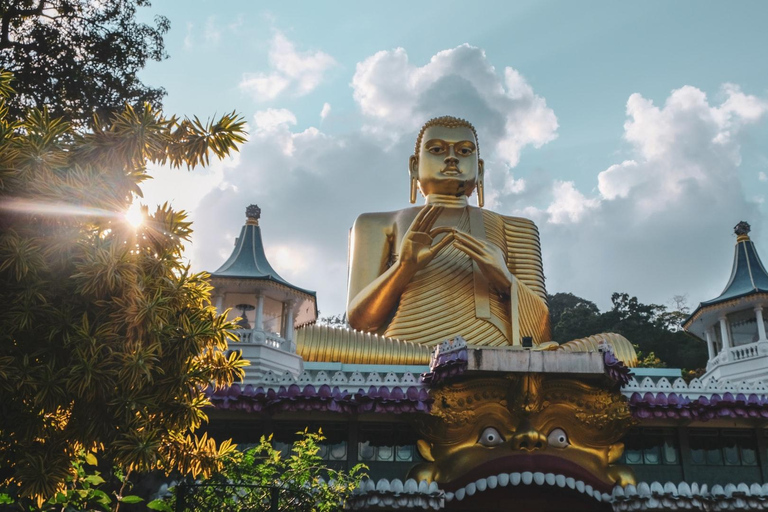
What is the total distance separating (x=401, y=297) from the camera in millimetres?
13820

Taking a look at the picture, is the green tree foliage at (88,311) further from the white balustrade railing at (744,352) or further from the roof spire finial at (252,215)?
the white balustrade railing at (744,352)

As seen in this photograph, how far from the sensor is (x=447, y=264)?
1391cm

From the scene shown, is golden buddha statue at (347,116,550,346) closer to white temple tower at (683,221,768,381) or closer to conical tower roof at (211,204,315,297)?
conical tower roof at (211,204,315,297)

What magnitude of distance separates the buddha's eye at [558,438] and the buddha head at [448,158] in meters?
6.34

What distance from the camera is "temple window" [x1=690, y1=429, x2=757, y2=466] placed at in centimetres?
1032

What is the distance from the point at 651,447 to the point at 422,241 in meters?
4.43

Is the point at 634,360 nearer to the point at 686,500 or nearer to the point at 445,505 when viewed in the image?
the point at 686,500

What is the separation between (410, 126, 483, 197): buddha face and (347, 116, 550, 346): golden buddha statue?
0.02 m

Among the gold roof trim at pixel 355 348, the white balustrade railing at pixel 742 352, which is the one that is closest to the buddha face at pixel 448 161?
the gold roof trim at pixel 355 348

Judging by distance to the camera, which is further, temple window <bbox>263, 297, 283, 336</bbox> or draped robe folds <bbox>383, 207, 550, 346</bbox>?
temple window <bbox>263, 297, 283, 336</bbox>

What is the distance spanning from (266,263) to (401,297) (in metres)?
4.89

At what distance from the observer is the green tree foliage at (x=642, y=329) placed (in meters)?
31.6

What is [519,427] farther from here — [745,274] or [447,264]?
[745,274]

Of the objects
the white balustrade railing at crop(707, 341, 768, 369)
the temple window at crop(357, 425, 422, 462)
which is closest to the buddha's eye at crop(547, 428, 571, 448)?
the temple window at crop(357, 425, 422, 462)
